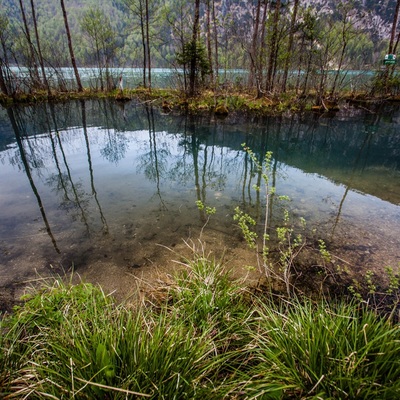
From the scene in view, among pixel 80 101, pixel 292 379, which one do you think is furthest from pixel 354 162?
pixel 80 101

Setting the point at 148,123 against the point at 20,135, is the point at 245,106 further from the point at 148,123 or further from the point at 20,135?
the point at 20,135

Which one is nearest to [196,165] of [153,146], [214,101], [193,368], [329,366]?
[153,146]

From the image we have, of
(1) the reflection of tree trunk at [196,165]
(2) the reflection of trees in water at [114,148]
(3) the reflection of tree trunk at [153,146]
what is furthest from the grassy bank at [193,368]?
(2) the reflection of trees in water at [114,148]

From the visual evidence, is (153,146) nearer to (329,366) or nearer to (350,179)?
(350,179)

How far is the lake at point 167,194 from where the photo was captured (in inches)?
145

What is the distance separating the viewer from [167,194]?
228 inches

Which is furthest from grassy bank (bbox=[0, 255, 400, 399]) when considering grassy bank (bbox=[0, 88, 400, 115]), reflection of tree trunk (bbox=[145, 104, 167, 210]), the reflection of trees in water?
grassy bank (bbox=[0, 88, 400, 115])

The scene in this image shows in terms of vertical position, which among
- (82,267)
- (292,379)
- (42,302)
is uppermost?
(292,379)

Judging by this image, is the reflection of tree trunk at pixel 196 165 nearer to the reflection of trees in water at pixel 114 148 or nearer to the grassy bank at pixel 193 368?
the reflection of trees in water at pixel 114 148

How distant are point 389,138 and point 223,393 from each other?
43.4 ft

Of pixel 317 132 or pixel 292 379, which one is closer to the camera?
pixel 292 379

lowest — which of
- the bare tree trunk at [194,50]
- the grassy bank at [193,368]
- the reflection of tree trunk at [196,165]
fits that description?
the reflection of tree trunk at [196,165]

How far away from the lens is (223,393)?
4.80 feet

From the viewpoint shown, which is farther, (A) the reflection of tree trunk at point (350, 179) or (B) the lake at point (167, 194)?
(A) the reflection of tree trunk at point (350, 179)
